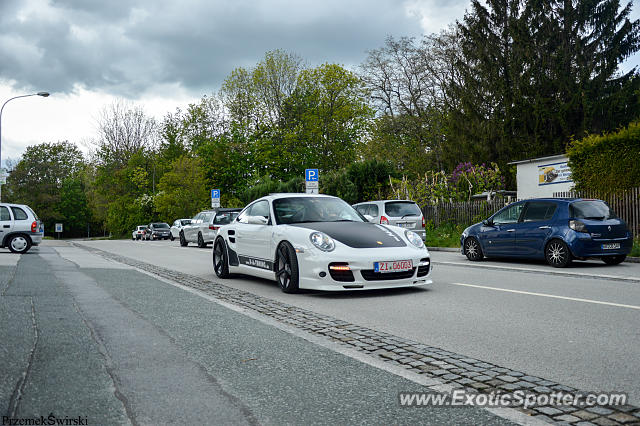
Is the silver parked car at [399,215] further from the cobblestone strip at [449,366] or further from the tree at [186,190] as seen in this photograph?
the tree at [186,190]

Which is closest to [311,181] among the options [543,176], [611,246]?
[543,176]

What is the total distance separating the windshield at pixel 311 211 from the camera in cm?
965

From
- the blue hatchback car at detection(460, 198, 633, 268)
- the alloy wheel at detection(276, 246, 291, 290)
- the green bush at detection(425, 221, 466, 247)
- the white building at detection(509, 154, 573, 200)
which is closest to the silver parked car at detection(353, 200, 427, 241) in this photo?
the green bush at detection(425, 221, 466, 247)

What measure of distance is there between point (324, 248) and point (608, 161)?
13518mm

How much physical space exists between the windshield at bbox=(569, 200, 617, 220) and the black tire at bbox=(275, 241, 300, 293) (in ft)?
23.7

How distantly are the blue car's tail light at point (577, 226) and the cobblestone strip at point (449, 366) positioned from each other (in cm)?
789

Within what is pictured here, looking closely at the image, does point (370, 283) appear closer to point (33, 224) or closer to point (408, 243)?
point (408, 243)

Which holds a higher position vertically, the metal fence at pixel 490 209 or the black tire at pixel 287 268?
the metal fence at pixel 490 209

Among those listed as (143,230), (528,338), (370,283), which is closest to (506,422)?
(528,338)

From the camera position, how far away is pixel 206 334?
5.70 m

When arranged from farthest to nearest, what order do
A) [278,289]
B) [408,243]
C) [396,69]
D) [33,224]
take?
[396,69] < [33,224] < [278,289] < [408,243]

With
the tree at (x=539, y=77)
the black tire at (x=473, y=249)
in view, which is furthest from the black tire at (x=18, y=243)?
the tree at (x=539, y=77)

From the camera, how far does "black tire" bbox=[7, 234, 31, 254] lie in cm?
2078

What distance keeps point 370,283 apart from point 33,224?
16732mm
